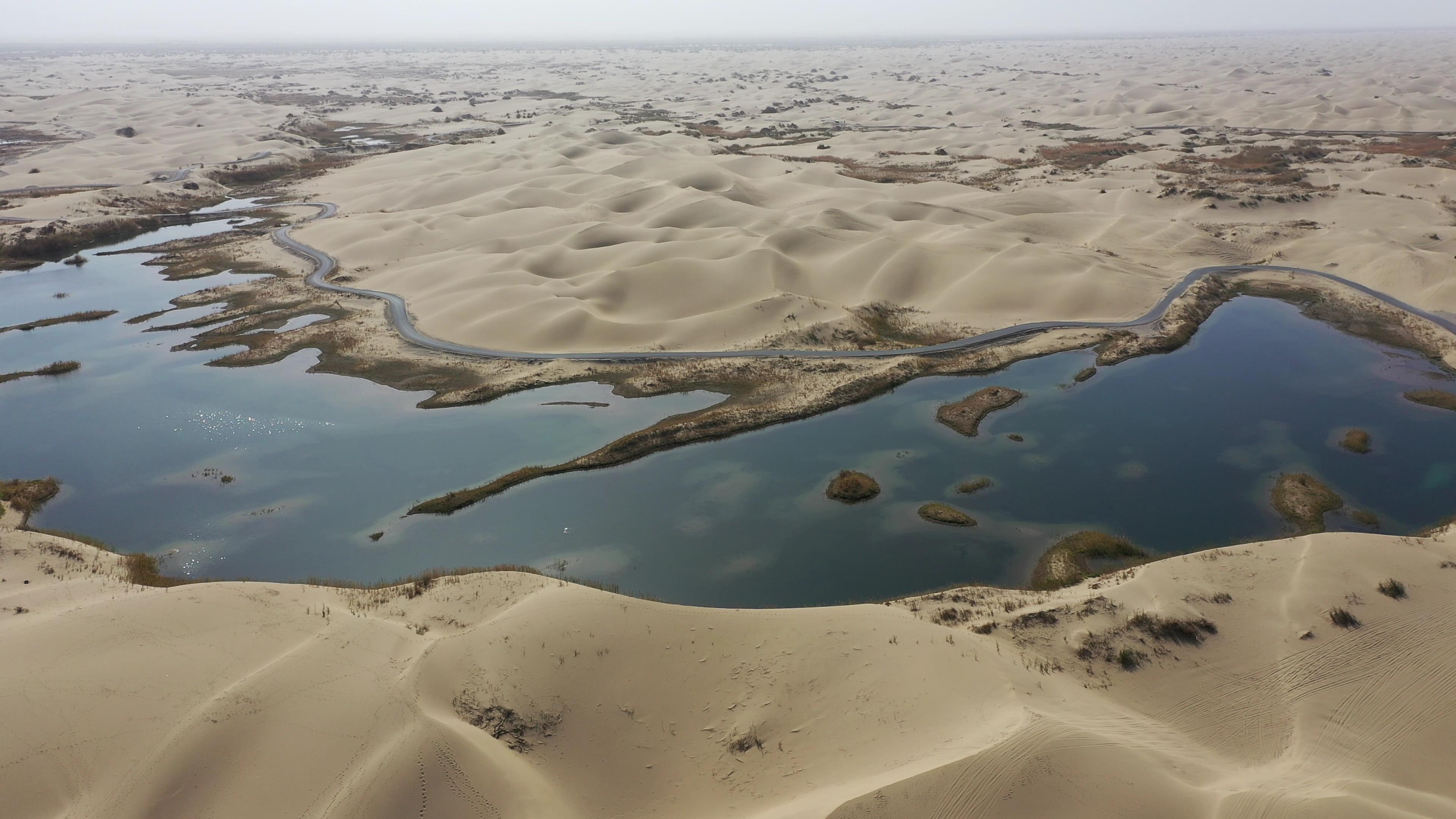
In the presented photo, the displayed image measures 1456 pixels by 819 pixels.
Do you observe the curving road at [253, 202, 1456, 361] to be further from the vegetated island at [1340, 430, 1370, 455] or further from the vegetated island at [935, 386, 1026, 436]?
the vegetated island at [1340, 430, 1370, 455]

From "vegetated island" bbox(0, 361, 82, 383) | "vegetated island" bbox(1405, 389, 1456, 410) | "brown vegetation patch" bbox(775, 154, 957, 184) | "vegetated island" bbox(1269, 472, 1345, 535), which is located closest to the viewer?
"vegetated island" bbox(1269, 472, 1345, 535)

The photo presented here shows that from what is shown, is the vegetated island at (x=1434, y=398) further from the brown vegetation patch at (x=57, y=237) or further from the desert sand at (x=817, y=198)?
the brown vegetation patch at (x=57, y=237)

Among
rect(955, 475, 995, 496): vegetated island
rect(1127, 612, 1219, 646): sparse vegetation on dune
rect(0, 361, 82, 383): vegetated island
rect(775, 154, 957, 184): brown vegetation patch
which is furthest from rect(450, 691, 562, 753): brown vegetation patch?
rect(775, 154, 957, 184): brown vegetation patch

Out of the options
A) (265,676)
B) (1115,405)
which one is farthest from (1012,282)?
(265,676)

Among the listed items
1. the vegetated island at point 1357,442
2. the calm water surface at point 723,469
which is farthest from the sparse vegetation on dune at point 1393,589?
the vegetated island at point 1357,442

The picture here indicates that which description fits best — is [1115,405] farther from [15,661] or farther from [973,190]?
[973,190]

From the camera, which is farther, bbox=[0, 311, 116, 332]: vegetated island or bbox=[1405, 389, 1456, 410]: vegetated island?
bbox=[0, 311, 116, 332]: vegetated island
